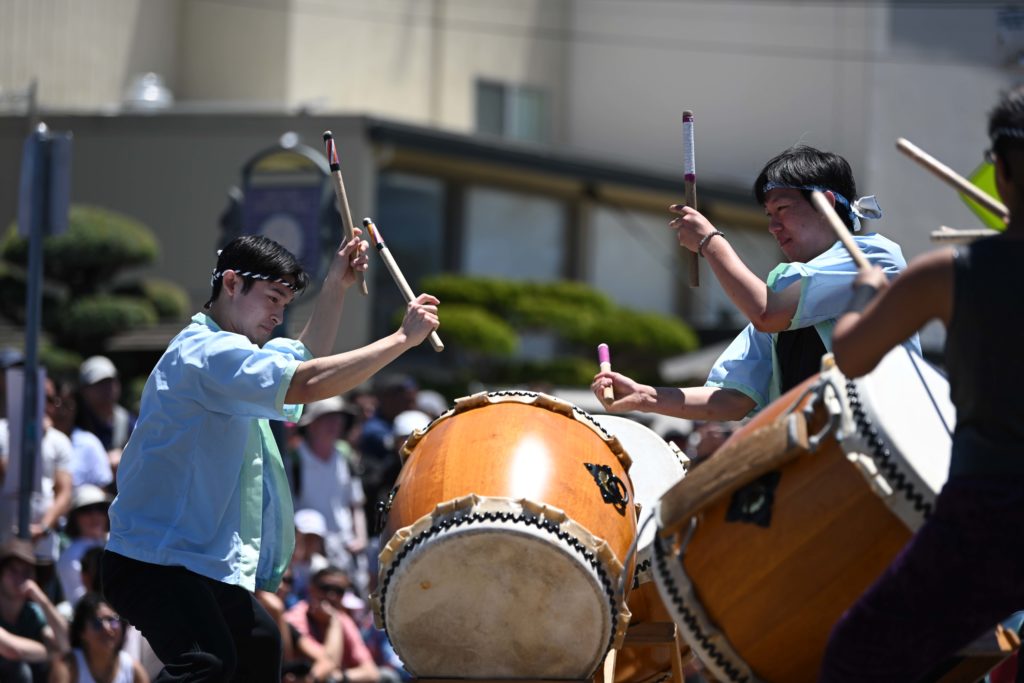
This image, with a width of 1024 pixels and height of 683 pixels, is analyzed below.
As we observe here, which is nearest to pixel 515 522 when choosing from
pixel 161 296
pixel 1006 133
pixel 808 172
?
pixel 808 172

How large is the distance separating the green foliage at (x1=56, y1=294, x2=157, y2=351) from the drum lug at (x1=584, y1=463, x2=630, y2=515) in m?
12.1

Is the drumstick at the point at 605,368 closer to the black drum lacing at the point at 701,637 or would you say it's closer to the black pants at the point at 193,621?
the black drum lacing at the point at 701,637

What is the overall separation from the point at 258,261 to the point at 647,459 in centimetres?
147

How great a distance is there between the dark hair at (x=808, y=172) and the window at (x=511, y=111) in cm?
2130

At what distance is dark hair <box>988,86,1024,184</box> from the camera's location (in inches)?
136

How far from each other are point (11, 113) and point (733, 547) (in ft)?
59.7

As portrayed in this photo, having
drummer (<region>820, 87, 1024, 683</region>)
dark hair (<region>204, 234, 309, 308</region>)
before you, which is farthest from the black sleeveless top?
dark hair (<region>204, 234, 309, 308</region>)

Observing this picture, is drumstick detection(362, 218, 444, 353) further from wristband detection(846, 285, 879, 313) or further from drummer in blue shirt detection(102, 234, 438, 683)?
wristband detection(846, 285, 879, 313)

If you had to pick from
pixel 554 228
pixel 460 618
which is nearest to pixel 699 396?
pixel 460 618

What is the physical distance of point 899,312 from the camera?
3.42 meters

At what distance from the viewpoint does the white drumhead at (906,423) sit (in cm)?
364

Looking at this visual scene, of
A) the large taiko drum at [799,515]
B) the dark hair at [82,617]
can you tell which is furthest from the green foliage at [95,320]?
A: the large taiko drum at [799,515]

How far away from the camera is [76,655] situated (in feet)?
23.5

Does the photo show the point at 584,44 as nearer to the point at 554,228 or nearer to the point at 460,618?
the point at 554,228
